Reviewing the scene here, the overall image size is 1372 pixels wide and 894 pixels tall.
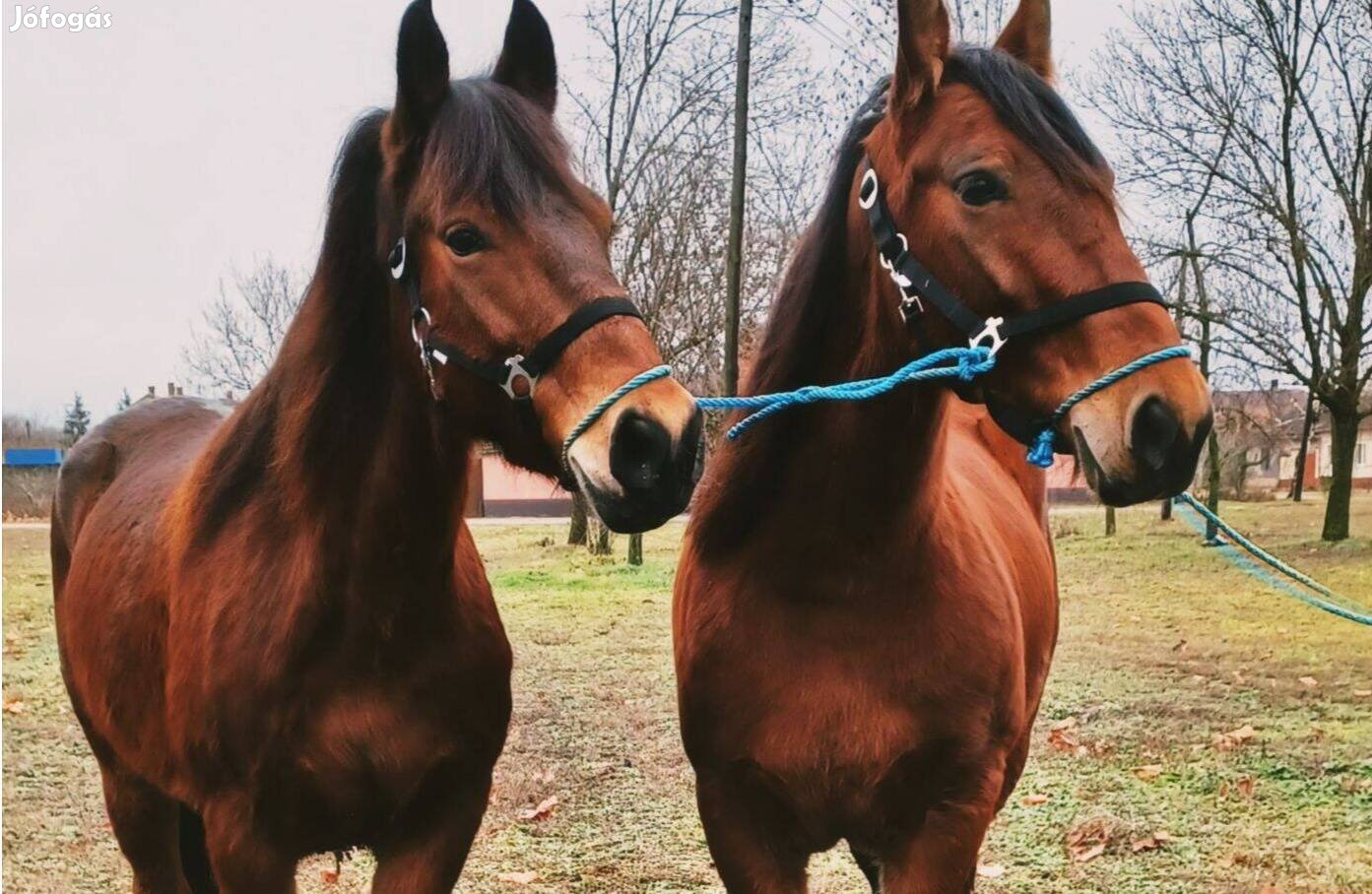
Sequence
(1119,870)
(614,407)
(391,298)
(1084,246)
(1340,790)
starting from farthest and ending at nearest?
(1340,790), (1119,870), (391,298), (1084,246), (614,407)

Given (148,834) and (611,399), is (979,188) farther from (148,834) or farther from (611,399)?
(148,834)

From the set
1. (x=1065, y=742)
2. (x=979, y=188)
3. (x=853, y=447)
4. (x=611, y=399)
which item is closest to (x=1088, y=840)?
(x=1065, y=742)

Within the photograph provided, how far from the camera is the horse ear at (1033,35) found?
8.77 feet

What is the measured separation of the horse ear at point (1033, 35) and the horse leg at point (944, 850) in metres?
1.83

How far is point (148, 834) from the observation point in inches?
142

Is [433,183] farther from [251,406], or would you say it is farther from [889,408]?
[889,408]

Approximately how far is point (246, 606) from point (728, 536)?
1191 millimetres

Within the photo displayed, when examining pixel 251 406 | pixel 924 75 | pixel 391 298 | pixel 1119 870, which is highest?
pixel 924 75

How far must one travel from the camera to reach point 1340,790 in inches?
217

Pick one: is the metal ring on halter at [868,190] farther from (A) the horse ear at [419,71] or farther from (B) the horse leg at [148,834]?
(B) the horse leg at [148,834]

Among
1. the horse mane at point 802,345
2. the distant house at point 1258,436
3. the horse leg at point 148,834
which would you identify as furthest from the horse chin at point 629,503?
the distant house at point 1258,436

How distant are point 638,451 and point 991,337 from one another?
2.54ft

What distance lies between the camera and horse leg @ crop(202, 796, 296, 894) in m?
2.41

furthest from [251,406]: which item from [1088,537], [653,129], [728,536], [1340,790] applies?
[1088,537]
